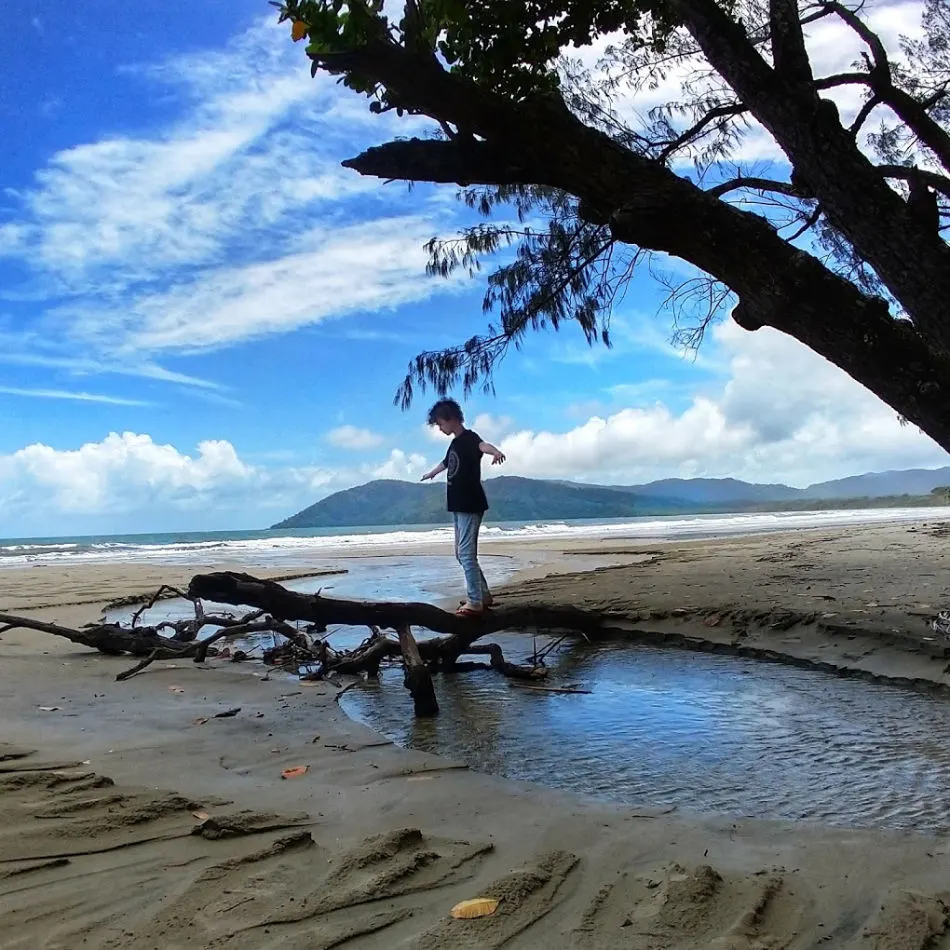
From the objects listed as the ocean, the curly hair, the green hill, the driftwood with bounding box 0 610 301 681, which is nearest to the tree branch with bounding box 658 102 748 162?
the curly hair

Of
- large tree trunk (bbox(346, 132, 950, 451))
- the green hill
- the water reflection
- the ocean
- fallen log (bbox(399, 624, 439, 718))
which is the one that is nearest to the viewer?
the water reflection

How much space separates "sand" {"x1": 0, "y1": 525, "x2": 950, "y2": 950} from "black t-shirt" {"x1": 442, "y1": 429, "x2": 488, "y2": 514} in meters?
2.63

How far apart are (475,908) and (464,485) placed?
4.86m

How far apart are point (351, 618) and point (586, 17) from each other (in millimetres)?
5307

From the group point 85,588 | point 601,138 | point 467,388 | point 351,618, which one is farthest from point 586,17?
point 85,588

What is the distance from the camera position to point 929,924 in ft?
5.71

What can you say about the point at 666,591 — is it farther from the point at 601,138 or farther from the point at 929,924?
A: the point at 929,924

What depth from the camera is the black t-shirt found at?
6633mm

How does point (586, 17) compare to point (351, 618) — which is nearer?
point (351, 618)

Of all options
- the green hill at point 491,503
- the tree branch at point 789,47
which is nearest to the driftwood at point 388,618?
the tree branch at point 789,47

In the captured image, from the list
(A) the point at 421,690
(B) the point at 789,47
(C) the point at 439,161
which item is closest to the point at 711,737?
(A) the point at 421,690

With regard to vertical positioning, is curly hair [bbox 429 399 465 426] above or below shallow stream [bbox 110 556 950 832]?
above

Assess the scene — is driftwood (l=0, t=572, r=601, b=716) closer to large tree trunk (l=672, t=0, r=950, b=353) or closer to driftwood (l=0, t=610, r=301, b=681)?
driftwood (l=0, t=610, r=301, b=681)

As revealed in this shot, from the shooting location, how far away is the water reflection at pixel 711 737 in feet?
9.24
